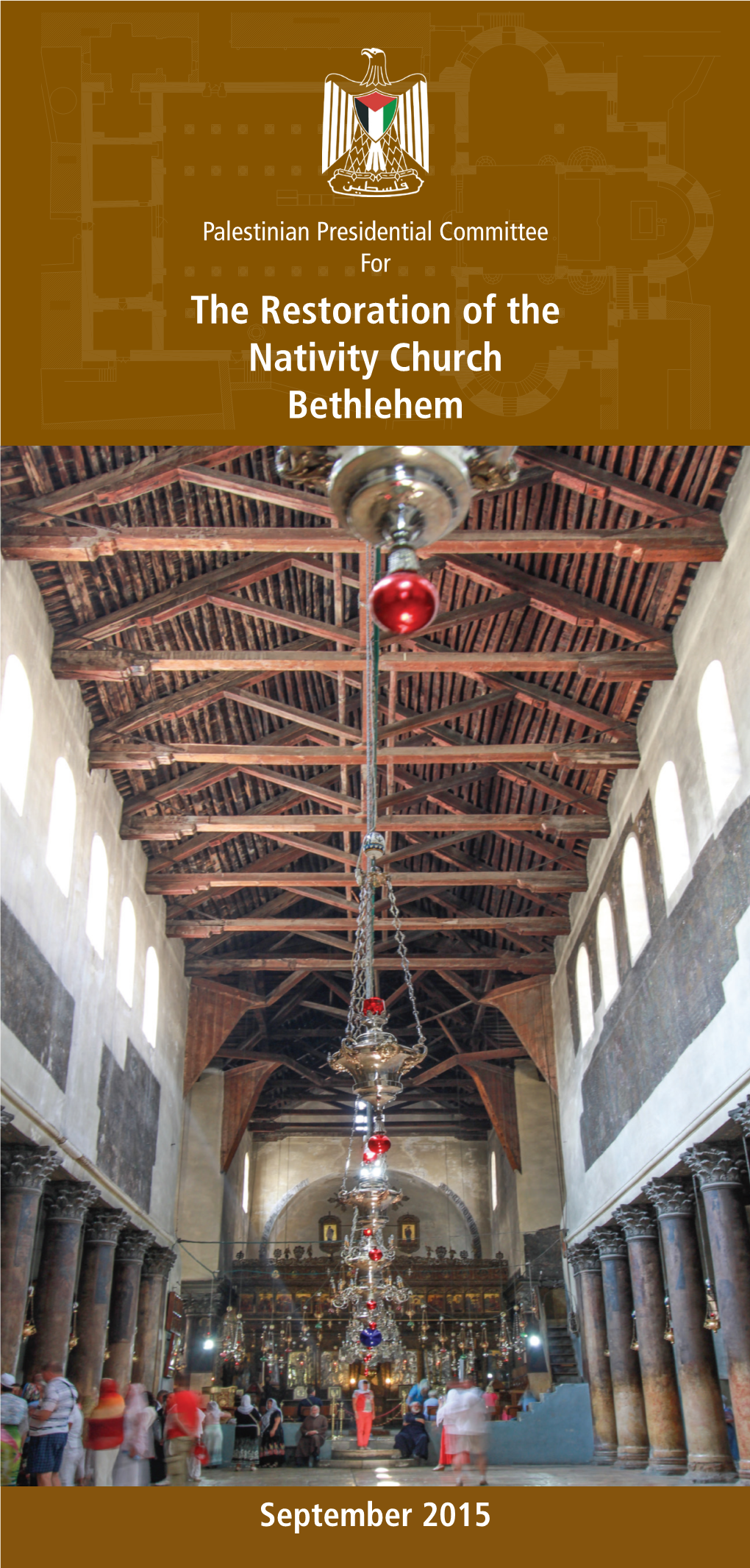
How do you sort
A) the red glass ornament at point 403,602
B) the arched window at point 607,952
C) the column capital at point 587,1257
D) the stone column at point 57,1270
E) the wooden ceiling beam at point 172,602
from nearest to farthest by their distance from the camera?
the red glass ornament at point 403,602 → the wooden ceiling beam at point 172,602 → the stone column at point 57,1270 → the arched window at point 607,952 → the column capital at point 587,1257

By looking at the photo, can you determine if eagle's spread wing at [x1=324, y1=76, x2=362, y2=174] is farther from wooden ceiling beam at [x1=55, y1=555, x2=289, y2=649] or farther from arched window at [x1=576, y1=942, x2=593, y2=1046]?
arched window at [x1=576, y1=942, x2=593, y2=1046]

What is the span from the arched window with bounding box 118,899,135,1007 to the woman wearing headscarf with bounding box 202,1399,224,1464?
20.6 feet

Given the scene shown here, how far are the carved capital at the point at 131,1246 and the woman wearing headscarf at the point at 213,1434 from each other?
2492 millimetres

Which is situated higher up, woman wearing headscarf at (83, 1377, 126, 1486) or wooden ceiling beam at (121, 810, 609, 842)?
wooden ceiling beam at (121, 810, 609, 842)

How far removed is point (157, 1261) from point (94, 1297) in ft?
14.2

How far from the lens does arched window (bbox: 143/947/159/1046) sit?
1994 cm

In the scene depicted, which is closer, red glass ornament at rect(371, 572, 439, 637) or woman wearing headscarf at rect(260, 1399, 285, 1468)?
red glass ornament at rect(371, 572, 439, 637)

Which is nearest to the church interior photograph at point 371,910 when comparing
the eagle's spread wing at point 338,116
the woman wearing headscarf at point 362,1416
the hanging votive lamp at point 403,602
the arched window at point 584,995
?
the hanging votive lamp at point 403,602

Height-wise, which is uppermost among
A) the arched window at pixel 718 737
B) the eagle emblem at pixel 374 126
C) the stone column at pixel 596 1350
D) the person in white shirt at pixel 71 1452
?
the arched window at pixel 718 737

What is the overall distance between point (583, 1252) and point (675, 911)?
9332mm

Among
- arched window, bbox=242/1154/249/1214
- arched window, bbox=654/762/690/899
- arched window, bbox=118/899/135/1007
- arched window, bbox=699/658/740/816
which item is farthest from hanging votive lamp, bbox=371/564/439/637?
arched window, bbox=242/1154/249/1214

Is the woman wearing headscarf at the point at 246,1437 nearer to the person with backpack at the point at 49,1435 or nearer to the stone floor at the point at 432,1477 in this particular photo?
the stone floor at the point at 432,1477

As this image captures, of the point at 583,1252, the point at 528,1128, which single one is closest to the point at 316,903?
the point at 528,1128

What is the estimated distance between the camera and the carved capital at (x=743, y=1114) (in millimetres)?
11026
